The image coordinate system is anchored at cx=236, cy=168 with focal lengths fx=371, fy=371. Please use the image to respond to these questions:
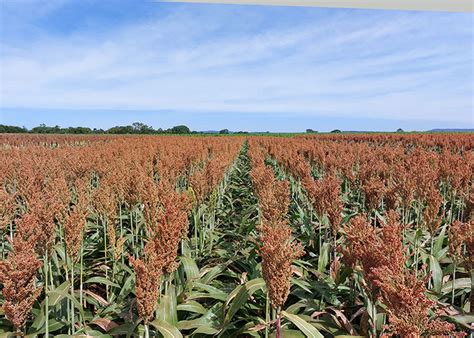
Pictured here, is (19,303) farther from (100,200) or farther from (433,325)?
(433,325)

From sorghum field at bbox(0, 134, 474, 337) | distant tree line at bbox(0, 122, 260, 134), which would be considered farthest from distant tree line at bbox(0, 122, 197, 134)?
sorghum field at bbox(0, 134, 474, 337)

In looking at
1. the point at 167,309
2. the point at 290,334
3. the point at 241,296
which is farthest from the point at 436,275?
the point at 167,309

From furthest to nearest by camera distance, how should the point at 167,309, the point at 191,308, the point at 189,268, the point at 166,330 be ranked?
1. the point at 189,268
2. the point at 191,308
3. the point at 167,309
4. the point at 166,330

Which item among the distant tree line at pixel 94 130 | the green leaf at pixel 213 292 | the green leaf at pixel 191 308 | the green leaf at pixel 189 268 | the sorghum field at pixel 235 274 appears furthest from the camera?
the distant tree line at pixel 94 130

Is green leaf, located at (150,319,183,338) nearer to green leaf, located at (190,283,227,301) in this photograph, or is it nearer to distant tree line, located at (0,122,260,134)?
green leaf, located at (190,283,227,301)

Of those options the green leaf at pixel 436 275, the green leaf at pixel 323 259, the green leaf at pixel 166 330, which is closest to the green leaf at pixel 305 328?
the green leaf at pixel 166 330

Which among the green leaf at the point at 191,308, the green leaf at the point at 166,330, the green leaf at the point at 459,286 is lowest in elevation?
the green leaf at the point at 191,308

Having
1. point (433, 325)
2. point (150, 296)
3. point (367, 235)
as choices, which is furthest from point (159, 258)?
point (433, 325)

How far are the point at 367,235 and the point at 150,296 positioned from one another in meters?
0.97

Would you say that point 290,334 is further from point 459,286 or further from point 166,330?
point 459,286

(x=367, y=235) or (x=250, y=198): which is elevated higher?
(x=367, y=235)

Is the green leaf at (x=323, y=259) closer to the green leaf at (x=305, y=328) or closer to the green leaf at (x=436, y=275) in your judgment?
the green leaf at (x=436, y=275)

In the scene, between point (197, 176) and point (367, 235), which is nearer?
point (367, 235)

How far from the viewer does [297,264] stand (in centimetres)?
313
